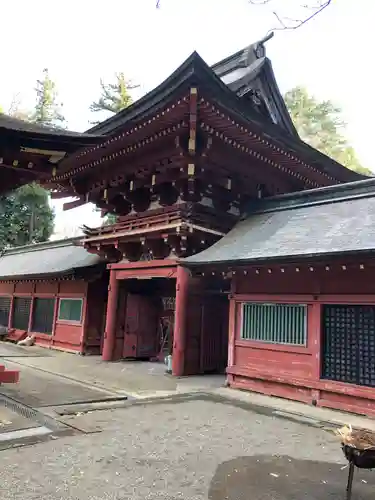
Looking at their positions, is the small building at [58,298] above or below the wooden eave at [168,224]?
below

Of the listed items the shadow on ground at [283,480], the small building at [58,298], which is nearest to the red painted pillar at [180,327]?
the small building at [58,298]

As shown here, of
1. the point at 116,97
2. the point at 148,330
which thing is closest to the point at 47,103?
the point at 116,97

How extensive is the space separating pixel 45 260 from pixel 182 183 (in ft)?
39.0

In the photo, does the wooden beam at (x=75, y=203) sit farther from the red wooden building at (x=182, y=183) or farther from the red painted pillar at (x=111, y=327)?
the red painted pillar at (x=111, y=327)

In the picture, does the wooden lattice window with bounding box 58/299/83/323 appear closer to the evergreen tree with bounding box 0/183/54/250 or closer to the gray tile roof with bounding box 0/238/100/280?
the gray tile roof with bounding box 0/238/100/280

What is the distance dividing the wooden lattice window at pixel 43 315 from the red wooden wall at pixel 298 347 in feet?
34.9

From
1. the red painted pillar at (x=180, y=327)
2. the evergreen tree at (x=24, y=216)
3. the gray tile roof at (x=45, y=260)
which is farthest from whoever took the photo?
the evergreen tree at (x=24, y=216)

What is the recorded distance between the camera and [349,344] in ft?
26.5

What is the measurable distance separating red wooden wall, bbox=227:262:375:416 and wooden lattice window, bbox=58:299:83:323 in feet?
27.0

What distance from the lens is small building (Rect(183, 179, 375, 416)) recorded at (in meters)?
7.81

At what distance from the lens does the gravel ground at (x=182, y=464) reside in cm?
394

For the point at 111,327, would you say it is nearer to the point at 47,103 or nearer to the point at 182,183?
the point at 182,183

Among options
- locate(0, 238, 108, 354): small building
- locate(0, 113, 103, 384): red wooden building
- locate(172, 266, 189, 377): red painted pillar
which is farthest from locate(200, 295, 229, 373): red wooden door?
locate(0, 113, 103, 384): red wooden building

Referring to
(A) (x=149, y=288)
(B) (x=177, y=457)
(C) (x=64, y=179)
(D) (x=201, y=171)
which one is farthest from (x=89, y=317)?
(B) (x=177, y=457)
